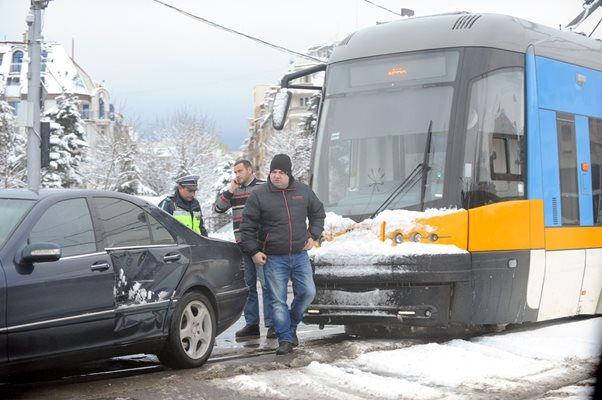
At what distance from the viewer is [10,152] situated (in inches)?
1631

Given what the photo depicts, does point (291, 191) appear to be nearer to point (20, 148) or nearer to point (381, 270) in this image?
point (381, 270)

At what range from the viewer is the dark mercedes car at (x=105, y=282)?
6730 millimetres

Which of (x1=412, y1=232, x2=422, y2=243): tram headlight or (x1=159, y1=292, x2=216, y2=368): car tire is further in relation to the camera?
(x1=412, y1=232, x2=422, y2=243): tram headlight

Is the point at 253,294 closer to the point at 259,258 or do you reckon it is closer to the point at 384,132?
the point at 259,258

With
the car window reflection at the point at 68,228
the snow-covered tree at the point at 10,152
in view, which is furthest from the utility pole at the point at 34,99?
the snow-covered tree at the point at 10,152

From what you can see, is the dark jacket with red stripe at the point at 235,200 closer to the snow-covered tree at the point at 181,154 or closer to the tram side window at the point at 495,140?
the tram side window at the point at 495,140

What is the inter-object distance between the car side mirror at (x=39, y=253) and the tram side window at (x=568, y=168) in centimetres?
591

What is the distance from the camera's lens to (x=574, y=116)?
11.1 m

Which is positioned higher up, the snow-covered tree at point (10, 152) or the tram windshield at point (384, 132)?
the snow-covered tree at point (10, 152)

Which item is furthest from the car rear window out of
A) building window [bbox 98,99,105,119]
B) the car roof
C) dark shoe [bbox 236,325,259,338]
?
building window [bbox 98,99,105,119]

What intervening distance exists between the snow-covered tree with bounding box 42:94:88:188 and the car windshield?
44906 mm

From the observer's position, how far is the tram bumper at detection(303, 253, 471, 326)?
9383 mm

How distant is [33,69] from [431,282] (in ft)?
40.5

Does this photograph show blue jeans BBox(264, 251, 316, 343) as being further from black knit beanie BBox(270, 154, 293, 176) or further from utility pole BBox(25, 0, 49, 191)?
utility pole BBox(25, 0, 49, 191)
